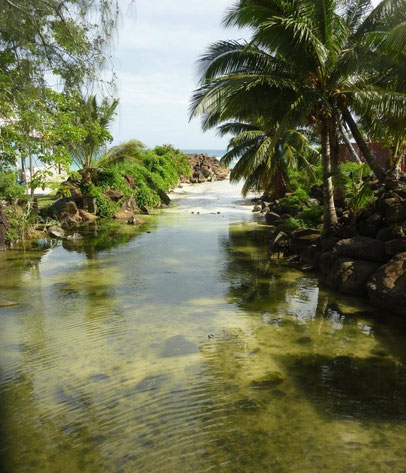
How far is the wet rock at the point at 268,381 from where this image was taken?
4998 millimetres

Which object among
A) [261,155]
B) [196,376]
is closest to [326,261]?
[196,376]

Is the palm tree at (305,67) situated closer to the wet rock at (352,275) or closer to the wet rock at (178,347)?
the wet rock at (352,275)

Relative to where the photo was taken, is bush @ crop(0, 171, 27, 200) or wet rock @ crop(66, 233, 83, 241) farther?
wet rock @ crop(66, 233, 83, 241)

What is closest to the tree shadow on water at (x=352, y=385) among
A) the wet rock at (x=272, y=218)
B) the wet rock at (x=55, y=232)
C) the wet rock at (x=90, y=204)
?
the wet rock at (x=55, y=232)

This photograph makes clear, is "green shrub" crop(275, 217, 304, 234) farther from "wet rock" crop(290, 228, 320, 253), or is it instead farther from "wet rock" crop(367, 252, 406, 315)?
"wet rock" crop(367, 252, 406, 315)

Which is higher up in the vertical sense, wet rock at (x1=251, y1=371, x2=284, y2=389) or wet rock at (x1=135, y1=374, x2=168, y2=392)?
wet rock at (x1=135, y1=374, x2=168, y2=392)

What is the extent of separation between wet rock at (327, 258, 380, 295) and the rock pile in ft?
125

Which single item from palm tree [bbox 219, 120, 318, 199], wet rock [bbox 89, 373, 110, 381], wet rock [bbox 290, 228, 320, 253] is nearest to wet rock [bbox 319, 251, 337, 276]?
wet rock [bbox 290, 228, 320, 253]

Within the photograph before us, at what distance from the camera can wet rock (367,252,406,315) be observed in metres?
7.35

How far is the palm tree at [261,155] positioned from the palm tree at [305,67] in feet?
21.4

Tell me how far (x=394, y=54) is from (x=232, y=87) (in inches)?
146

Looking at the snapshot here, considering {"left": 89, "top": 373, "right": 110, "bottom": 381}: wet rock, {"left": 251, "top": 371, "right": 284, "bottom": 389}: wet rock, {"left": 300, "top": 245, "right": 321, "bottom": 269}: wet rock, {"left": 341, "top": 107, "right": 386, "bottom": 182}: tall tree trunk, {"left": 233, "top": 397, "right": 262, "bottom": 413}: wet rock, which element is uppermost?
{"left": 341, "top": 107, "right": 386, "bottom": 182}: tall tree trunk

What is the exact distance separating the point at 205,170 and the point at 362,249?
4110cm

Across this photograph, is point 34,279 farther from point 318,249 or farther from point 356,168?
point 356,168
